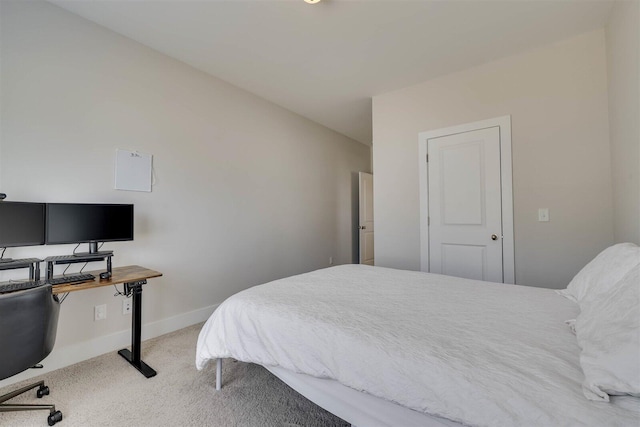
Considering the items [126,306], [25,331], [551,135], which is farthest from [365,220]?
[25,331]

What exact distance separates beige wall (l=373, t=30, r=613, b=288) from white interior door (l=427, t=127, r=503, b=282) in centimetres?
17

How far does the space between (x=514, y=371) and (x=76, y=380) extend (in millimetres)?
2493

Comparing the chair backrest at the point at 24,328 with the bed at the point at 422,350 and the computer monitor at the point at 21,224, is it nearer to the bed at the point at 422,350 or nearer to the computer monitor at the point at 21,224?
the computer monitor at the point at 21,224

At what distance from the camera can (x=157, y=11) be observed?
6.57ft

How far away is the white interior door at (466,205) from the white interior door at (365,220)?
6.96 feet

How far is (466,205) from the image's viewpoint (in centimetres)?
272

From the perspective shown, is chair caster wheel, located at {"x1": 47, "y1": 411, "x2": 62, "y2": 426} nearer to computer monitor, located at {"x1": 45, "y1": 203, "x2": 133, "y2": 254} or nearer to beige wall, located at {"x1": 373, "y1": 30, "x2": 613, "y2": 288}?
computer monitor, located at {"x1": 45, "y1": 203, "x2": 133, "y2": 254}

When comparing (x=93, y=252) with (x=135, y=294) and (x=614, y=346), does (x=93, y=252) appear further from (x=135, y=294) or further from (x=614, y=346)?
(x=614, y=346)

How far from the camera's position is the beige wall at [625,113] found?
5.18 ft

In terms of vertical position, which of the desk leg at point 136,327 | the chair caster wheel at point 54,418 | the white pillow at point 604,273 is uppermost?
the white pillow at point 604,273

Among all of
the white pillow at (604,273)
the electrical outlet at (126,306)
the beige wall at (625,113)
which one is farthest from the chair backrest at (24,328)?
the beige wall at (625,113)

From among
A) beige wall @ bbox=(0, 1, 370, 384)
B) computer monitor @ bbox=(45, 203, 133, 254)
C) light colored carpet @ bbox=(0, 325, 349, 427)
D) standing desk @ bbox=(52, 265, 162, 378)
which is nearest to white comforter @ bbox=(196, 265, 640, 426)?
light colored carpet @ bbox=(0, 325, 349, 427)

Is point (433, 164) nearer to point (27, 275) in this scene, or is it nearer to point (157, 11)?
point (157, 11)

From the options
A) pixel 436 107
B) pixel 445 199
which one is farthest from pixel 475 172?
pixel 436 107
